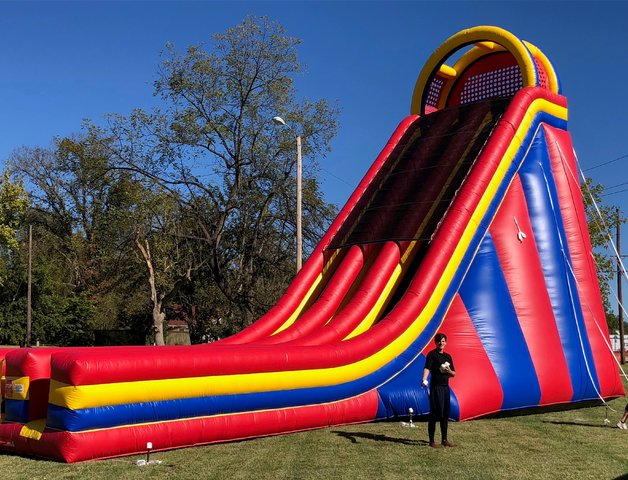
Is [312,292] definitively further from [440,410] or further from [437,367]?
[440,410]

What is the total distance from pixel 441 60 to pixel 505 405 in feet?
24.1

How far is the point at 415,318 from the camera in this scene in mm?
9906

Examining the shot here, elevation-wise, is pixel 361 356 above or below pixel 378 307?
below

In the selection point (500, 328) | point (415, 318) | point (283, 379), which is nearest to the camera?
point (283, 379)

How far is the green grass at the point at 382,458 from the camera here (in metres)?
6.43

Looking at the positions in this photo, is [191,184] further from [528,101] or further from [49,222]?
[49,222]

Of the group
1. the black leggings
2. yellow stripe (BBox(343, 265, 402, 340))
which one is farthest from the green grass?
yellow stripe (BBox(343, 265, 402, 340))

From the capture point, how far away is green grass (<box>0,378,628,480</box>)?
643 centimetres

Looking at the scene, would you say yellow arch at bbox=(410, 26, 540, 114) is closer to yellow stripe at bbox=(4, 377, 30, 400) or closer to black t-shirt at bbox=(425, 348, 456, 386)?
black t-shirt at bbox=(425, 348, 456, 386)

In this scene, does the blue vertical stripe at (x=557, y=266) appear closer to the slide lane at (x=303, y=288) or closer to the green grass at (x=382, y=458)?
the green grass at (x=382, y=458)

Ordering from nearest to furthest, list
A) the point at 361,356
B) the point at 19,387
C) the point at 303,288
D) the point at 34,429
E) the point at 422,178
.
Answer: the point at 34,429, the point at 19,387, the point at 361,356, the point at 303,288, the point at 422,178

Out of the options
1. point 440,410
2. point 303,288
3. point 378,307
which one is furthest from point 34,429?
point 303,288

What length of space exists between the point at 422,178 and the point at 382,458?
631cm

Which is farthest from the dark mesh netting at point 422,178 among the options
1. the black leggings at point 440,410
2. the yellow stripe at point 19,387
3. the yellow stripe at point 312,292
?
the yellow stripe at point 19,387
